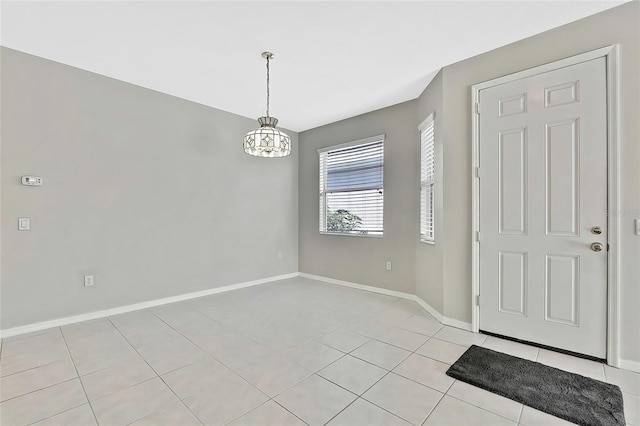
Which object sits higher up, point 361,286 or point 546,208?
point 546,208

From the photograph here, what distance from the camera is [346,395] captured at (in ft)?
6.31

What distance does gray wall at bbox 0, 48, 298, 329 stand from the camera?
2.91 meters

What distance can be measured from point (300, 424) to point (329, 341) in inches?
43.7

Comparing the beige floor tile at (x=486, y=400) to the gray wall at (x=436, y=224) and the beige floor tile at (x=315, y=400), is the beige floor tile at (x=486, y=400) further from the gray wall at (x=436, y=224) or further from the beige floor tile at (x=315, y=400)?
the gray wall at (x=436, y=224)

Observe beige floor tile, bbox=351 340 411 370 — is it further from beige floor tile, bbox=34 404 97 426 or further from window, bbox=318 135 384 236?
window, bbox=318 135 384 236

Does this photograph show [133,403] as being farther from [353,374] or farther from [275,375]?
[353,374]

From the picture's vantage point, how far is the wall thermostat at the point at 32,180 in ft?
9.52

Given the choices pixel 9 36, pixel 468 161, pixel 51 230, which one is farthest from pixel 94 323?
pixel 468 161

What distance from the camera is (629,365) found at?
2223mm

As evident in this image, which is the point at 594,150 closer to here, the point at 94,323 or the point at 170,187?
the point at 170,187

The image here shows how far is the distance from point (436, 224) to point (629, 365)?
1.87 meters

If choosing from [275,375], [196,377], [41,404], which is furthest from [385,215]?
[41,404]

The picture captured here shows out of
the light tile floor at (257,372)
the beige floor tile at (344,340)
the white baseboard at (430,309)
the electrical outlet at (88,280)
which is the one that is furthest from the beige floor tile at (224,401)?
the electrical outlet at (88,280)

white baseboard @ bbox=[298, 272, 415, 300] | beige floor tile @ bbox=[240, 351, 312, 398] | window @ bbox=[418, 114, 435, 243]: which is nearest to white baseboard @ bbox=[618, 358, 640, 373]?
window @ bbox=[418, 114, 435, 243]
